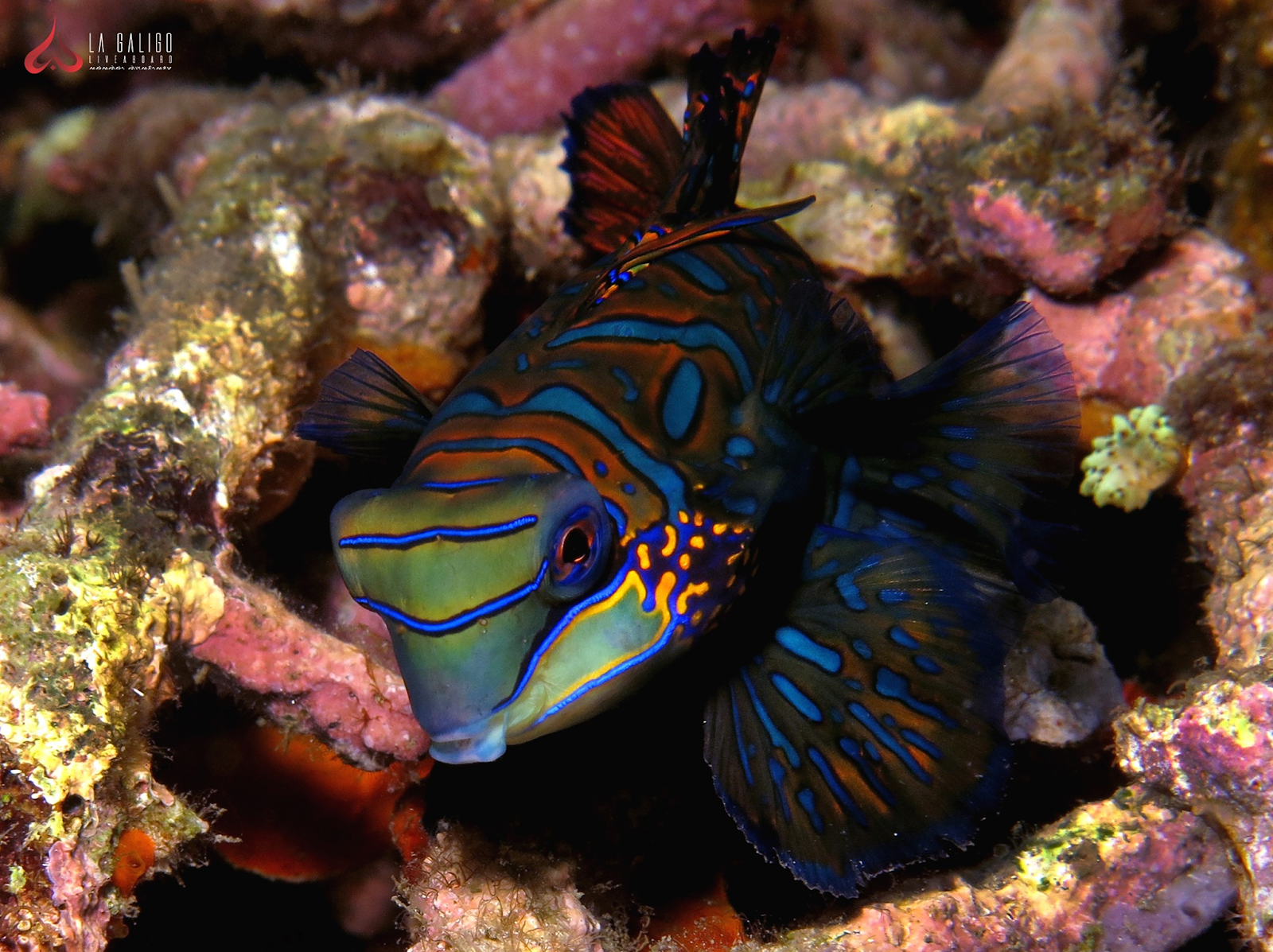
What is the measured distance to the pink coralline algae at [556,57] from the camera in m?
6.29

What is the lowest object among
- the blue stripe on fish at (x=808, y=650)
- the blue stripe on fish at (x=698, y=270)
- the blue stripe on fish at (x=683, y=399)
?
the blue stripe on fish at (x=808, y=650)

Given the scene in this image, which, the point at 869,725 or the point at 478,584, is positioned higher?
the point at 478,584

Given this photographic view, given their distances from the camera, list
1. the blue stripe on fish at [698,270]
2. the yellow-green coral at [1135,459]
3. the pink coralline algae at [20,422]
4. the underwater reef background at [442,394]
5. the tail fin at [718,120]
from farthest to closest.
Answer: the yellow-green coral at [1135,459], the pink coralline algae at [20,422], the tail fin at [718,120], the blue stripe on fish at [698,270], the underwater reef background at [442,394]

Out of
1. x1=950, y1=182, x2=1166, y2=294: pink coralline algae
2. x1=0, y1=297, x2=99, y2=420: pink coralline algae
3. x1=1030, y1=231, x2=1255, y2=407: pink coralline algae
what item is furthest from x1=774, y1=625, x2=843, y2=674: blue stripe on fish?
x1=0, y1=297, x2=99, y2=420: pink coralline algae

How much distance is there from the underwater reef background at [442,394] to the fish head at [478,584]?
0.95m

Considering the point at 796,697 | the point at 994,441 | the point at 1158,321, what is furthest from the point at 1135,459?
the point at 796,697

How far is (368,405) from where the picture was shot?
305 centimetres

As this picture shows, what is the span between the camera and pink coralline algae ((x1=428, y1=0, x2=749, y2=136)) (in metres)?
6.29

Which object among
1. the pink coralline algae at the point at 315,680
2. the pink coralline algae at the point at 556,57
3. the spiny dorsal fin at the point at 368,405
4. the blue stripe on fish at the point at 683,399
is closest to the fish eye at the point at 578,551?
the blue stripe on fish at the point at 683,399

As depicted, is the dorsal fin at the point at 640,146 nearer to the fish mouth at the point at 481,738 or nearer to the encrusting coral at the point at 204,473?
the encrusting coral at the point at 204,473

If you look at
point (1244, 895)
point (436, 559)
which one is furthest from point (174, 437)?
point (1244, 895)

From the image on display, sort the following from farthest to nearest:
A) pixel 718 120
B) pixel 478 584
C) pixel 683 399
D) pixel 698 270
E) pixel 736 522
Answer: pixel 718 120 < pixel 698 270 < pixel 683 399 < pixel 736 522 < pixel 478 584

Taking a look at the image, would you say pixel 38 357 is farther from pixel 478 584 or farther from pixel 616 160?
pixel 478 584

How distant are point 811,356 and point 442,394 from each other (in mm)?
2825
